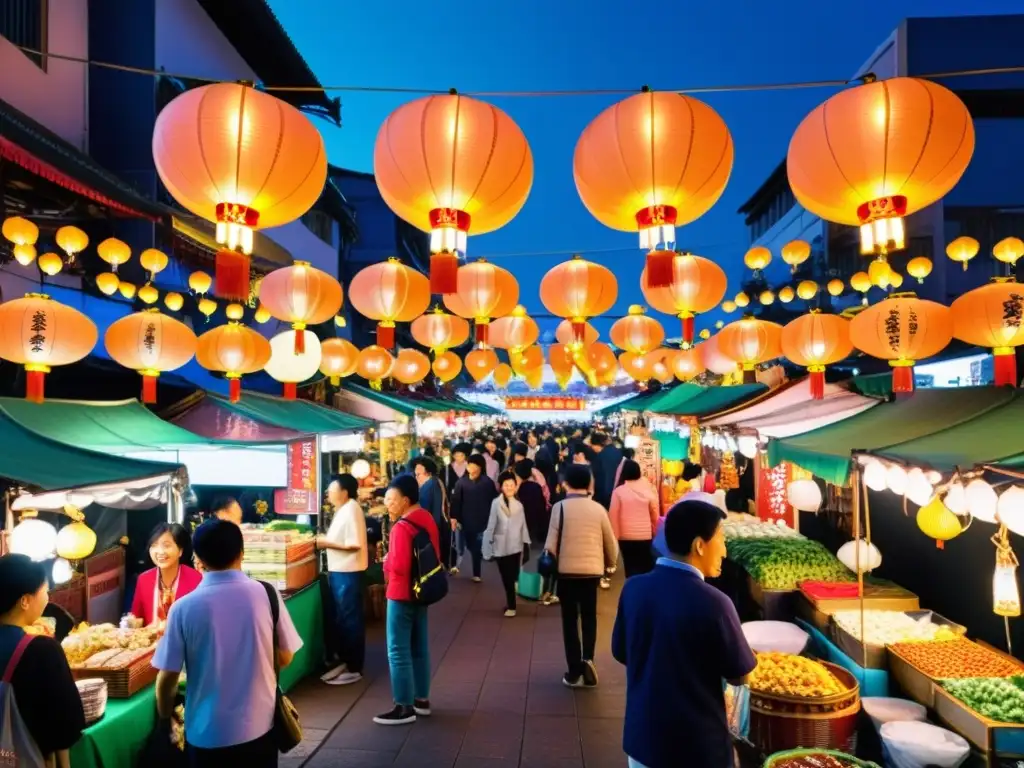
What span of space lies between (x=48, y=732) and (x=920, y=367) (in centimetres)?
1502

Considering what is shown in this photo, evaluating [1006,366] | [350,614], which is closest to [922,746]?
[1006,366]

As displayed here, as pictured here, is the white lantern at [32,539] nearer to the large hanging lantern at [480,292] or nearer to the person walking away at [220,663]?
the person walking away at [220,663]

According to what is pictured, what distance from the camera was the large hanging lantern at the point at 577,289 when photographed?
8930 millimetres

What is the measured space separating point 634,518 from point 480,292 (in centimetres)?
370

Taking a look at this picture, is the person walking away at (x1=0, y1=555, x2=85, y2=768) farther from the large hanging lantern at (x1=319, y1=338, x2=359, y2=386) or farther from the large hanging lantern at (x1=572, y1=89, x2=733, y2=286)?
the large hanging lantern at (x1=319, y1=338, x2=359, y2=386)

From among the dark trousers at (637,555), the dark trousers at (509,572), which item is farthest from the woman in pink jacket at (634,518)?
the dark trousers at (509,572)

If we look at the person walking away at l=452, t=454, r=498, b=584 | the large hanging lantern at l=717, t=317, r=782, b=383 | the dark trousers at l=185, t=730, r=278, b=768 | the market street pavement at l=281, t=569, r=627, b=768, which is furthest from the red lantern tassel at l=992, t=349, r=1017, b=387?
the person walking away at l=452, t=454, r=498, b=584

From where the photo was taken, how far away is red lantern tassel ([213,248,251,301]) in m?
5.01

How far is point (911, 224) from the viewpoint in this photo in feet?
68.9

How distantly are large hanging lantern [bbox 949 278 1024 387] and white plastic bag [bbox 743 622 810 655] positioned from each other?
330 cm

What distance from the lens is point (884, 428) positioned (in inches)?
290

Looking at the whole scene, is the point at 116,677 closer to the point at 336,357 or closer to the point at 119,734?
the point at 119,734

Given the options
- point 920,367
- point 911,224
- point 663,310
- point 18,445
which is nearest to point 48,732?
point 18,445

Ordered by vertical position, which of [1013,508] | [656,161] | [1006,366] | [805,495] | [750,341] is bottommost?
[805,495]
